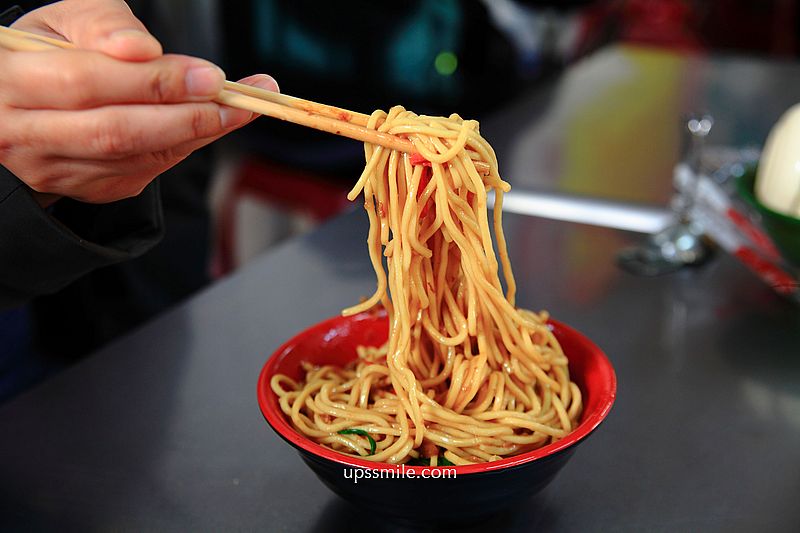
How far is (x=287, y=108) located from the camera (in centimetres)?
86

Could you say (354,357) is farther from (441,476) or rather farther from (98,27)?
(98,27)

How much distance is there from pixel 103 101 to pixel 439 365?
0.49 metres

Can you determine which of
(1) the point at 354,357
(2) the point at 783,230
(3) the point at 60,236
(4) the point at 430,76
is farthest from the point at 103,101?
(4) the point at 430,76

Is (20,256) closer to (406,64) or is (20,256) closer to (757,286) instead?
(757,286)

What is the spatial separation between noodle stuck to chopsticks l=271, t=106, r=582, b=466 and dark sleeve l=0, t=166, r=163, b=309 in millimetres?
301

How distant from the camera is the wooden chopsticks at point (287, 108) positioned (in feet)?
2.72

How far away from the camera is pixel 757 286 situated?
1444 mm

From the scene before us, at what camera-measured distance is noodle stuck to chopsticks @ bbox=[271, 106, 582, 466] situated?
0.92 metres

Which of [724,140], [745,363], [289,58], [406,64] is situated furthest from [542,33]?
[745,363]

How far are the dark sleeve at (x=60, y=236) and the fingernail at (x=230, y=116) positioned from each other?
10.8 inches

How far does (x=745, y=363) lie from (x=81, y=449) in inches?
37.3

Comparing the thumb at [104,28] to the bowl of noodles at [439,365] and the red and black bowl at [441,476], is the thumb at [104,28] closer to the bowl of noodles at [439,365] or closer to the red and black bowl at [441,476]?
the bowl of noodles at [439,365]

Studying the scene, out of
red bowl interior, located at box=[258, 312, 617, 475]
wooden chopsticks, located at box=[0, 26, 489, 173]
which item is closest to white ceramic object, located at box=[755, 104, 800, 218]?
red bowl interior, located at box=[258, 312, 617, 475]

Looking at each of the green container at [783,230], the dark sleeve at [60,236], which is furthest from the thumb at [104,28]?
the green container at [783,230]
